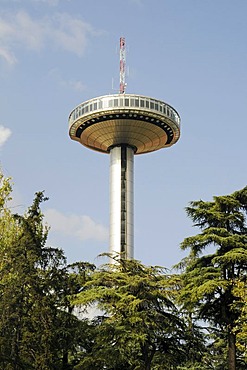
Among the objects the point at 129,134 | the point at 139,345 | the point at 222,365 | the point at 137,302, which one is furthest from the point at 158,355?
the point at 129,134

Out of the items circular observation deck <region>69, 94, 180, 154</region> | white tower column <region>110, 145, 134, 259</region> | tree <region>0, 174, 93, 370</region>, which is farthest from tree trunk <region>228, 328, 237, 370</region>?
circular observation deck <region>69, 94, 180, 154</region>

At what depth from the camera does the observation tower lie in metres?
66.7

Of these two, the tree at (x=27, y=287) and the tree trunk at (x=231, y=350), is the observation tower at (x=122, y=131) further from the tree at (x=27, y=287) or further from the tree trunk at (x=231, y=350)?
the tree at (x=27, y=287)

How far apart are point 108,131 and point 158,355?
45.9m

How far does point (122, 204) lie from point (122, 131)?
9154 millimetres

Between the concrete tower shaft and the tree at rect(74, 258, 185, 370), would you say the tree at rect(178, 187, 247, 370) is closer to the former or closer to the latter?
the tree at rect(74, 258, 185, 370)

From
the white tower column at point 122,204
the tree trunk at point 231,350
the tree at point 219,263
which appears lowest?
the tree trunk at point 231,350

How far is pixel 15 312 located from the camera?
1936 cm

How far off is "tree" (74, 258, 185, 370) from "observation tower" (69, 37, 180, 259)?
36.6 metres

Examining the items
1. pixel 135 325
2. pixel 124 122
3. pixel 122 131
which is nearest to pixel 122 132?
pixel 122 131

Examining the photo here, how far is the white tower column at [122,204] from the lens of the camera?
65875 mm

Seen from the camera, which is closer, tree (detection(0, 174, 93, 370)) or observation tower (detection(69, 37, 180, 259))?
tree (detection(0, 174, 93, 370))

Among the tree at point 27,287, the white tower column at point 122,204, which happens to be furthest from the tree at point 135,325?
the white tower column at point 122,204

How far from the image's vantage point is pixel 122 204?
67.1 metres
